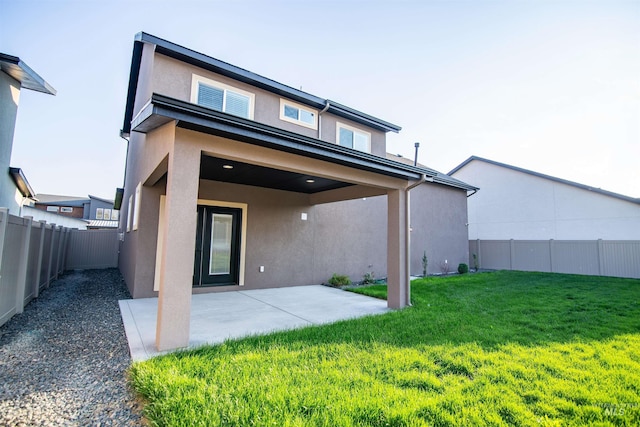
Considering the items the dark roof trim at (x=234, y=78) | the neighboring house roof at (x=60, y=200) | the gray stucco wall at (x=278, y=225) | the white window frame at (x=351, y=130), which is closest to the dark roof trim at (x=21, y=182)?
the dark roof trim at (x=234, y=78)

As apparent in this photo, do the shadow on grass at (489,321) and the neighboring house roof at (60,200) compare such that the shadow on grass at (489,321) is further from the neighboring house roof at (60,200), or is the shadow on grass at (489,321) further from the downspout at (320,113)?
the neighboring house roof at (60,200)

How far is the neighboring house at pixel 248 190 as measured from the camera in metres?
3.98

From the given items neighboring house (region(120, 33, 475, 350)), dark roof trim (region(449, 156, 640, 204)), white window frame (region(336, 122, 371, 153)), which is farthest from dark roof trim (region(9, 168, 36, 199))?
dark roof trim (region(449, 156, 640, 204))

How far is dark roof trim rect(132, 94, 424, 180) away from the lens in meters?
3.65

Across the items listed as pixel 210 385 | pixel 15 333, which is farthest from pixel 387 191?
pixel 15 333

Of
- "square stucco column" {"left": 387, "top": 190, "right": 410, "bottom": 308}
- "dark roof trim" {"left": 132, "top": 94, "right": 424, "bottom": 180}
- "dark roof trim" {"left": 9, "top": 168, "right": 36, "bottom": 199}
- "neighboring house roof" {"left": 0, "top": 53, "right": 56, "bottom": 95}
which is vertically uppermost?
"neighboring house roof" {"left": 0, "top": 53, "right": 56, "bottom": 95}

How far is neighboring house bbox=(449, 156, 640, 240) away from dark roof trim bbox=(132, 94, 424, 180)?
14555 millimetres

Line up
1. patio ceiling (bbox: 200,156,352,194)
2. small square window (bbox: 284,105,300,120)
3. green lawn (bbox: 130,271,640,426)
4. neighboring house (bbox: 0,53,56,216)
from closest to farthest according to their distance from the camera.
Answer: green lawn (bbox: 130,271,640,426), patio ceiling (bbox: 200,156,352,194), small square window (bbox: 284,105,300,120), neighboring house (bbox: 0,53,56,216)

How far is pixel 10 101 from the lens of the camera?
11.0 m

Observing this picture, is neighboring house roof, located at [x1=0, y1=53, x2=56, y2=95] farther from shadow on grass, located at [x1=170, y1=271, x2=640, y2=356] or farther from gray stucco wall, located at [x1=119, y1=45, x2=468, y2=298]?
shadow on grass, located at [x1=170, y1=271, x2=640, y2=356]

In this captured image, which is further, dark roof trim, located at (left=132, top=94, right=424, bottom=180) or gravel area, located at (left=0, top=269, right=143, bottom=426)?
dark roof trim, located at (left=132, top=94, right=424, bottom=180)

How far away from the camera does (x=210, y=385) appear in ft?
9.35

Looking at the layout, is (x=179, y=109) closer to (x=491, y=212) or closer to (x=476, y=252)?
(x=476, y=252)

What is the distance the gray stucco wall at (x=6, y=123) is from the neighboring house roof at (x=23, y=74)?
0.89ft
